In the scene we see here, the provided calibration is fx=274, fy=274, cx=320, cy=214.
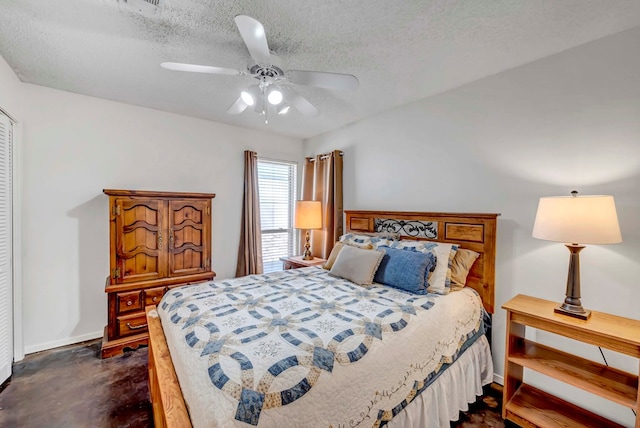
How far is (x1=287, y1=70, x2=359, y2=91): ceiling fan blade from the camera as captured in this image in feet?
5.61

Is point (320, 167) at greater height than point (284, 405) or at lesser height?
greater

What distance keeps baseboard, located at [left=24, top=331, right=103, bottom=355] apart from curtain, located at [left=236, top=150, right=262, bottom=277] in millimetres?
1658

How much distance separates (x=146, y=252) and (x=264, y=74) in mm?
2189

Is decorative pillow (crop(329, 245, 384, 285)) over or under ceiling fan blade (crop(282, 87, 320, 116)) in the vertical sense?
under

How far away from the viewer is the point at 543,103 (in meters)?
2.11

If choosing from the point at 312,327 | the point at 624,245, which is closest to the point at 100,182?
the point at 312,327

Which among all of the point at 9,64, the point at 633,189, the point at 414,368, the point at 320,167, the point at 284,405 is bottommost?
the point at 414,368

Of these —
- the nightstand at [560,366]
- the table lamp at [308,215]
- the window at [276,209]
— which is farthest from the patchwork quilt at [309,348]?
the window at [276,209]

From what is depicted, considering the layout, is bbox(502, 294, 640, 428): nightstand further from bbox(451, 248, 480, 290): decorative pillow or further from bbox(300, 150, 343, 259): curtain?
bbox(300, 150, 343, 259): curtain

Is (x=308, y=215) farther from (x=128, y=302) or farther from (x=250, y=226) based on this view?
(x=128, y=302)

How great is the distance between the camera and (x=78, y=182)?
113 inches

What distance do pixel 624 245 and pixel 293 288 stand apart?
7.47ft

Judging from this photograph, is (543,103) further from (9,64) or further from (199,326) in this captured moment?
(9,64)

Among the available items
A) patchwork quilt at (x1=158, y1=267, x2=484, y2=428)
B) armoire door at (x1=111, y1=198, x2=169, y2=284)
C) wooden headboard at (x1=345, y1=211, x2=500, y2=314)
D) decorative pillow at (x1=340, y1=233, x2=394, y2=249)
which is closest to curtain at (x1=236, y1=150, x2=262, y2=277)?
armoire door at (x1=111, y1=198, x2=169, y2=284)
